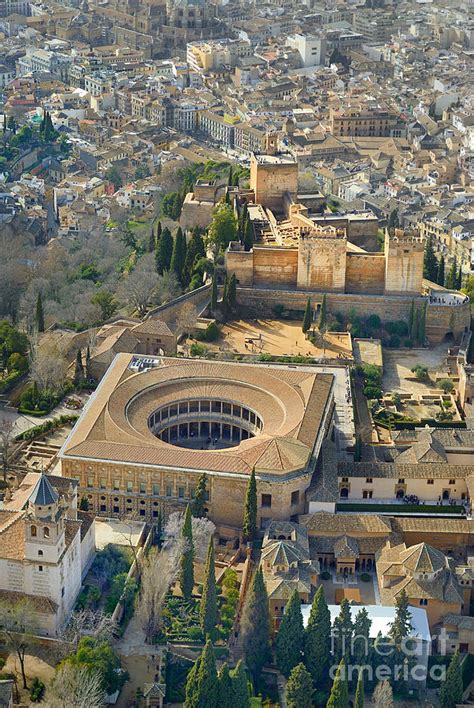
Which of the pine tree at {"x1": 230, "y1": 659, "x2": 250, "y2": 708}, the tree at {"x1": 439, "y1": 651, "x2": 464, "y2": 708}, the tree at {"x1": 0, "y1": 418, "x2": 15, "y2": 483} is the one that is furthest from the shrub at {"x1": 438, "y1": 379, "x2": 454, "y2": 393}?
the pine tree at {"x1": 230, "y1": 659, "x2": 250, "y2": 708}

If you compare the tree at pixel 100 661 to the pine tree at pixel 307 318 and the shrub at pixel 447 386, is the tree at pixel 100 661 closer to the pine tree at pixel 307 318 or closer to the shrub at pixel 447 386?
the shrub at pixel 447 386

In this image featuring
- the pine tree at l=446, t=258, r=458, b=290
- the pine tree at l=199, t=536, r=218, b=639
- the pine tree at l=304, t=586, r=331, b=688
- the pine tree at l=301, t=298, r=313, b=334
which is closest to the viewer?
the pine tree at l=304, t=586, r=331, b=688

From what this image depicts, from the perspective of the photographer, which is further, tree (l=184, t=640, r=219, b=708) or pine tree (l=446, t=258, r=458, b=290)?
pine tree (l=446, t=258, r=458, b=290)

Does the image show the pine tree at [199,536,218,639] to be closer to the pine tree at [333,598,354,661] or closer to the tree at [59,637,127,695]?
the tree at [59,637,127,695]

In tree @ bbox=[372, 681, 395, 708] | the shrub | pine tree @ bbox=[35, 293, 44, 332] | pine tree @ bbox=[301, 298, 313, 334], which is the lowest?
the shrub

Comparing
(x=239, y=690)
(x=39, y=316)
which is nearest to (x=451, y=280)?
(x=39, y=316)

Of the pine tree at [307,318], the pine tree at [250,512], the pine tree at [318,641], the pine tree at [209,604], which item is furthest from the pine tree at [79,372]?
the pine tree at [318,641]
